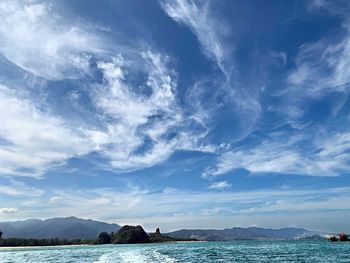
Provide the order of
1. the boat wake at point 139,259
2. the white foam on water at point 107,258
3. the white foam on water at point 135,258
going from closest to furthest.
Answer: the boat wake at point 139,259
the white foam on water at point 135,258
the white foam on water at point 107,258

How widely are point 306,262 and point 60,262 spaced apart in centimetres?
4595

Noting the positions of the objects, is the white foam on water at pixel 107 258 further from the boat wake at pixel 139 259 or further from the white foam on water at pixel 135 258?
the white foam on water at pixel 135 258

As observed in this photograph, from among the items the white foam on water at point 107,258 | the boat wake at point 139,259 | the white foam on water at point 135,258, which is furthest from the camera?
the white foam on water at point 107,258

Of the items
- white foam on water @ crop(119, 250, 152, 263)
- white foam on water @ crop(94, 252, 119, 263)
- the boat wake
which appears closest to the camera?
the boat wake

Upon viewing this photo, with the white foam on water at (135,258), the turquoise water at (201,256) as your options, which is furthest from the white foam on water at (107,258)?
the white foam on water at (135,258)

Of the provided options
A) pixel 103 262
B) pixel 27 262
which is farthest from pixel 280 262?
pixel 27 262

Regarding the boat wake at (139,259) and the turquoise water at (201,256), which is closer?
the boat wake at (139,259)

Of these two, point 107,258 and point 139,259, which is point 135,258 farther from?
point 107,258

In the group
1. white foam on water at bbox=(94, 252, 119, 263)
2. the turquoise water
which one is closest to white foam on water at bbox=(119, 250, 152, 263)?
the turquoise water

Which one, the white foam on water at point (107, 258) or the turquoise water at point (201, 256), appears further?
the white foam on water at point (107, 258)

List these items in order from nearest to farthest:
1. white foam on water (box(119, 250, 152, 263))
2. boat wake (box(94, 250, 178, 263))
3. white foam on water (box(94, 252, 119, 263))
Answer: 1. boat wake (box(94, 250, 178, 263))
2. white foam on water (box(119, 250, 152, 263))
3. white foam on water (box(94, 252, 119, 263))

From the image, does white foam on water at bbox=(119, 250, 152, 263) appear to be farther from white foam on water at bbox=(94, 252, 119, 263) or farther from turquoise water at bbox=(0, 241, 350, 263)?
white foam on water at bbox=(94, 252, 119, 263)

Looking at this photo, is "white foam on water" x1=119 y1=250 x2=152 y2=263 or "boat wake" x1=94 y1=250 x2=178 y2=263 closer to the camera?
"boat wake" x1=94 y1=250 x2=178 y2=263

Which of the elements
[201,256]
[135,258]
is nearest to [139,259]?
[135,258]
